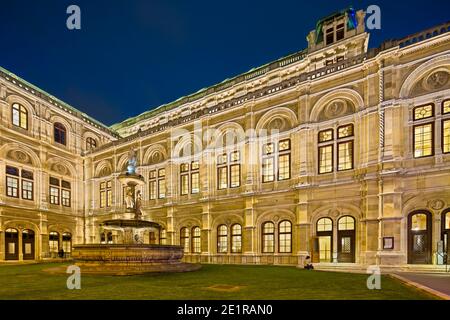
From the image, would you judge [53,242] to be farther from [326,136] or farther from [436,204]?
[436,204]

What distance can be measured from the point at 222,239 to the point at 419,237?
1357 cm

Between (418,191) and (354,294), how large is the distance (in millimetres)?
11004

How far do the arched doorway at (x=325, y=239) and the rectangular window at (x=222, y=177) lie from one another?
8.21 metres

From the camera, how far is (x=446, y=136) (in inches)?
645

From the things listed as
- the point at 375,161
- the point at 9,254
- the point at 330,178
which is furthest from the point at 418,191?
the point at 9,254

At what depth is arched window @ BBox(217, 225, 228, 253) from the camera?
2412 cm

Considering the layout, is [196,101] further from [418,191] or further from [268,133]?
[418,191]

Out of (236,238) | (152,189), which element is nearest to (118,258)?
(236,238)

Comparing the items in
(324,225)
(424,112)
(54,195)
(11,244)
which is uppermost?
(424,112)

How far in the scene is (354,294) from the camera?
8367 millimetres

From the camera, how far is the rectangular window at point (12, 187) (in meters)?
27.0

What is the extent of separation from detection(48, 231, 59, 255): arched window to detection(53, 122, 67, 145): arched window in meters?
9.62

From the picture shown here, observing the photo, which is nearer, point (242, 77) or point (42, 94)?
point (42, 94)
